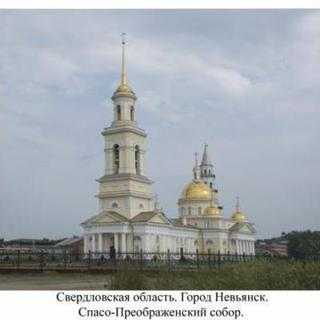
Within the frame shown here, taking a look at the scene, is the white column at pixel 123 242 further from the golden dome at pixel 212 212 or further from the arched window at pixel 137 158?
the golden dome at pixel 212 212

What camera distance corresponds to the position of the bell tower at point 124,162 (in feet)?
116

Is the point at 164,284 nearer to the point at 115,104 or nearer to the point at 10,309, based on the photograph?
the point at 10,309

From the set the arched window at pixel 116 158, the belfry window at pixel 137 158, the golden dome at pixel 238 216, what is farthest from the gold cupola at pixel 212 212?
the arched window at pixel 116 158

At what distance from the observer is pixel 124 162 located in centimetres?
3547

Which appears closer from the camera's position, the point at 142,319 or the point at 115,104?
the point at 142,319

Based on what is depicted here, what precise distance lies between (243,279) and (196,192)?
1461 inches

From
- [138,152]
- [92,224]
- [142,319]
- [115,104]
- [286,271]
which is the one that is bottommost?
[142,319]

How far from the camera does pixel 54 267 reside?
17.3m

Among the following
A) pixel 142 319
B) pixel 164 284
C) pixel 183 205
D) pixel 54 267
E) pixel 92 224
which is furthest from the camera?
pixel 183 205

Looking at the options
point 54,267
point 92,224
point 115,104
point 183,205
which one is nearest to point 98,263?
point 54,267

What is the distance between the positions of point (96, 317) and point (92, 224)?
90.4 ft

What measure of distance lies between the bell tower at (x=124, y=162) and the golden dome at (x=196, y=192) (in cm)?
912

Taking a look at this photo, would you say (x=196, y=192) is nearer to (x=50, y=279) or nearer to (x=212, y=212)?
(x=212, y=212)

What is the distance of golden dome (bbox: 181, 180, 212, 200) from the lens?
150 ft
